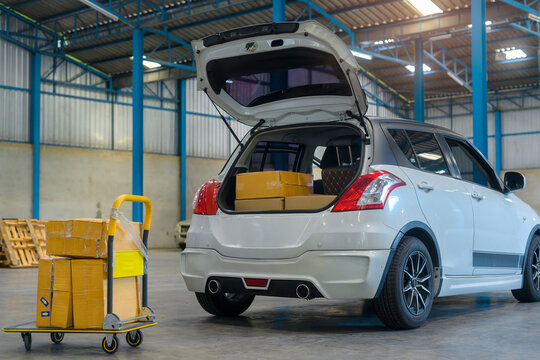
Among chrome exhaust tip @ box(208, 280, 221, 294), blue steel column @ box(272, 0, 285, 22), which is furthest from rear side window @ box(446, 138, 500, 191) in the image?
blue steel column @ box(272, 0, 285, 22)

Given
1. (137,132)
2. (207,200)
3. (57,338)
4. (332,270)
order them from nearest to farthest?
(57,338)
(332,270)
(207,200)
(137,132)

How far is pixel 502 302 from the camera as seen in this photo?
6.83 metres

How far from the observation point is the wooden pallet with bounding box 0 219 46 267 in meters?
14.6

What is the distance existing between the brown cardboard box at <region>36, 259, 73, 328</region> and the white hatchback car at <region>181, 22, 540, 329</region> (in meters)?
1.20

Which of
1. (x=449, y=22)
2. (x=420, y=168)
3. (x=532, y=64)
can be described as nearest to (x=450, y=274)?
(x=420, y=168)

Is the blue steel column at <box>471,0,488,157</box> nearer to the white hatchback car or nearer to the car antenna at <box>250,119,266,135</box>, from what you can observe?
the white hatchback car

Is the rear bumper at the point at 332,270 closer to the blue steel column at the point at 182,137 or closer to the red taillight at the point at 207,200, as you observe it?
the red taillight at the point at 207,200

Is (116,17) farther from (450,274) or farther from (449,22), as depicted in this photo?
(450,274)

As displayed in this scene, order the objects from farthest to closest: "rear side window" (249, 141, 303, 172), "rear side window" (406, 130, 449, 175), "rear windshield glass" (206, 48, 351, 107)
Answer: "rear side window" (249, 141, 303, 172)
"rear side window" (406, 130, 449, 175)
"rear windshield glass" (206, 48, 351, 107)

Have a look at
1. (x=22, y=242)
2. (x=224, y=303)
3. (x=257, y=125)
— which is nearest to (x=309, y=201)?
(x=257, y=125)

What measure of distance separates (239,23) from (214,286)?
1752 cm

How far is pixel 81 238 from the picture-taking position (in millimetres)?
4160

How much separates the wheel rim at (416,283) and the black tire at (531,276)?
206cm

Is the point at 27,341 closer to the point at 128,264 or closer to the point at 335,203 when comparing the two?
the point at 128,264
